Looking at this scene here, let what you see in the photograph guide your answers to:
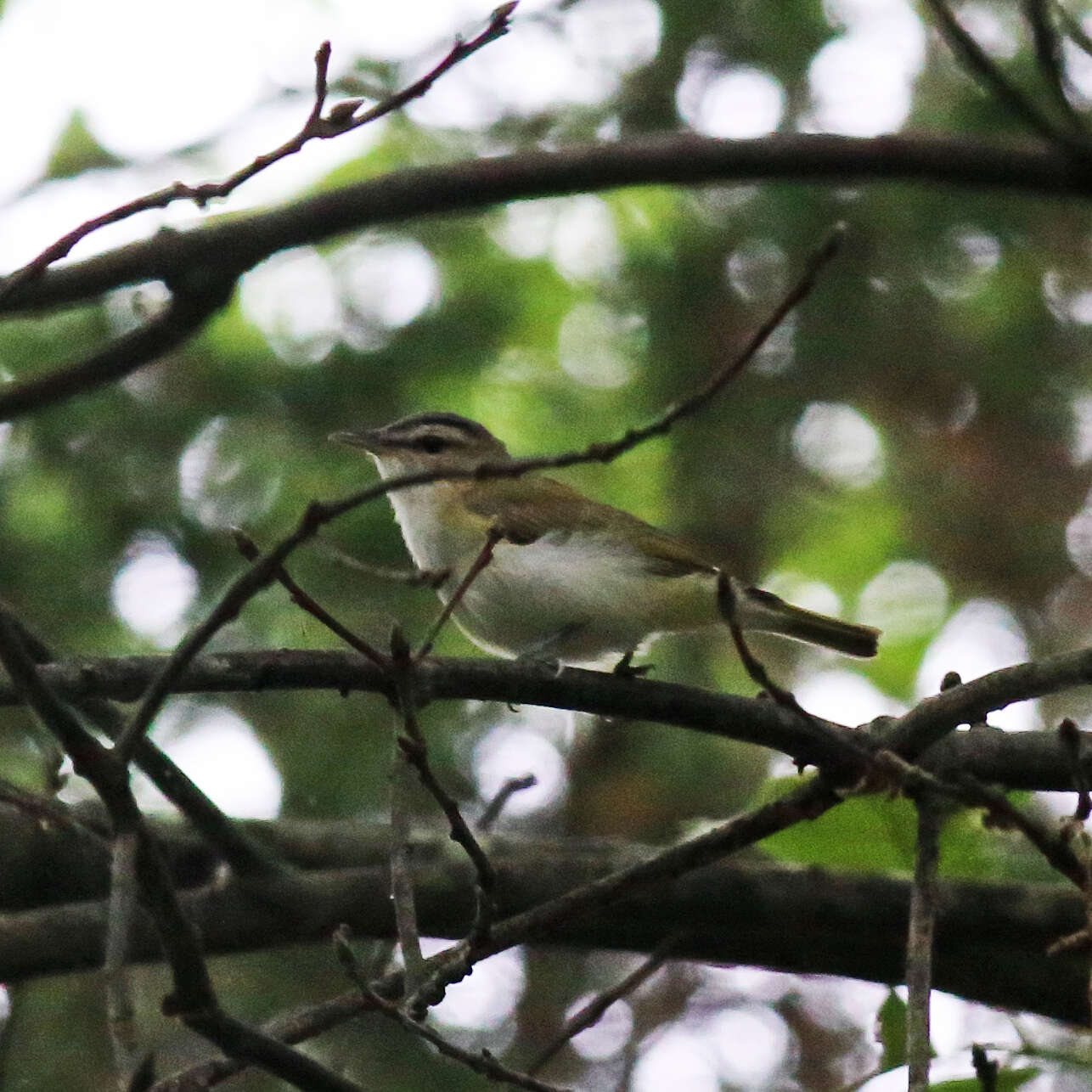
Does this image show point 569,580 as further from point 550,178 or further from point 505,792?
point 550,178

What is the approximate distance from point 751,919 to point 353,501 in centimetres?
263

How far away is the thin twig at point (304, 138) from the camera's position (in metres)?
2.73

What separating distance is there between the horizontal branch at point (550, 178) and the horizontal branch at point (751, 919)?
1994mm

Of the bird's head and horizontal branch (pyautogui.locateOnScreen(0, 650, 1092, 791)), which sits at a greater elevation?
the bird's head

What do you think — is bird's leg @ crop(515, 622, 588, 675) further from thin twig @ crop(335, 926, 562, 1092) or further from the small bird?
thin twig @ crop(335, 926, 562, 1092)

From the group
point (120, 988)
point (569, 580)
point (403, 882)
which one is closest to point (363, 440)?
point (569, 580)

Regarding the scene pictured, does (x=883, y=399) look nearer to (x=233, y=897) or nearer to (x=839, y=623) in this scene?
(x=839, y=623)

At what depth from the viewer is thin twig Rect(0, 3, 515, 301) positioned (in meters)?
2.73

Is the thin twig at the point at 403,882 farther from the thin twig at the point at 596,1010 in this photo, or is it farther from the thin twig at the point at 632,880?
the thin twig at the point at 596,1010

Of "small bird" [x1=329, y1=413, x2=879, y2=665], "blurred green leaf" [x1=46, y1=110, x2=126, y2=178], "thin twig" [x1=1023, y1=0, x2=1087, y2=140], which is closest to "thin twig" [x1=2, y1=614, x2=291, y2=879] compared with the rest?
"small bird" [x1=329, y1=413, x2=879, y2=665]

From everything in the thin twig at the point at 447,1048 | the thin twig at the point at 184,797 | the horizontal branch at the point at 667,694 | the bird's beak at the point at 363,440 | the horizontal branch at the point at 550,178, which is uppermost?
the bird's beak at the point at 363,440

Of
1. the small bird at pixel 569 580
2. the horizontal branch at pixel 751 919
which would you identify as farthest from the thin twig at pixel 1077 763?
the small bird at pixel 569 580

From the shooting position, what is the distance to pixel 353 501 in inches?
83.4

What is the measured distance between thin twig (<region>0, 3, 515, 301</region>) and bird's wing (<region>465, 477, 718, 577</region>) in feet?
6.37
